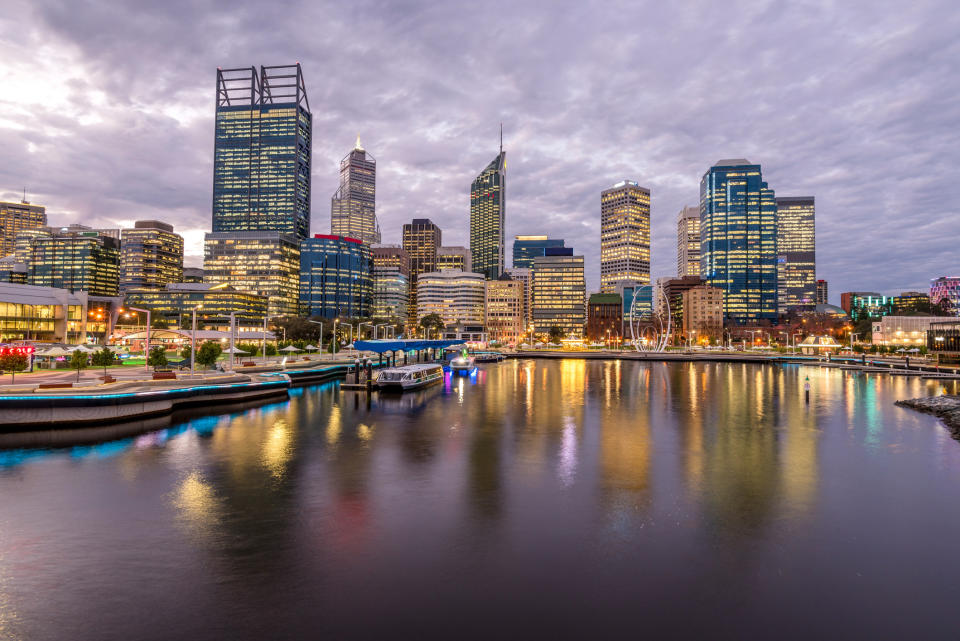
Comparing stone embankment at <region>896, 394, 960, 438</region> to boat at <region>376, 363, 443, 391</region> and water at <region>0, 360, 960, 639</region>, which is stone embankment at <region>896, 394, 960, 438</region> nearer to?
water at <region>0, 360, 960, 639</region>

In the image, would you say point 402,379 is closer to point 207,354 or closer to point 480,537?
point 207,354

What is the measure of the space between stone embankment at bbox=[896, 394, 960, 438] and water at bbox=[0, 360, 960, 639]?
8549 millimetres

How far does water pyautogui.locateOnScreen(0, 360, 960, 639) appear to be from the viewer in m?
12.0

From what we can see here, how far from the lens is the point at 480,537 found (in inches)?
663

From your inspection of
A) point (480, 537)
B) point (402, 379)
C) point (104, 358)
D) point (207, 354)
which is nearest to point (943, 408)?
point (480, 537)

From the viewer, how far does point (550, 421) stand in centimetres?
4144

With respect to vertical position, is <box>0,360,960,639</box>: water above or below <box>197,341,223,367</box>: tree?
below

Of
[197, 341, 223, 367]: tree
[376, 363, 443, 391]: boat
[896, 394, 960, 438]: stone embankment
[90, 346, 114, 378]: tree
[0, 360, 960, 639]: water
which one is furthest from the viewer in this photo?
[376, 363, 443, 391]: boat

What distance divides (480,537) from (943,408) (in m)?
52.7

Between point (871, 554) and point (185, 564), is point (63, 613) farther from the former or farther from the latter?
point (871, 554)

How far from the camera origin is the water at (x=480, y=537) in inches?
474

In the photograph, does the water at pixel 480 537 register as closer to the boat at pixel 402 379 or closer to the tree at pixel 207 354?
the tree at pixel 207 354

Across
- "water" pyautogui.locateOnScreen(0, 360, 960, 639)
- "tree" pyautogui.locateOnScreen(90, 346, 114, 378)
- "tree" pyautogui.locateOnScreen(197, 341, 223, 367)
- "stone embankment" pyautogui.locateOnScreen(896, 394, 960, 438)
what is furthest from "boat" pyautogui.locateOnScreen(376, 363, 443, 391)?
"stone embankment" pyautogui.locateOnScreen(896, 394, 960, 438)

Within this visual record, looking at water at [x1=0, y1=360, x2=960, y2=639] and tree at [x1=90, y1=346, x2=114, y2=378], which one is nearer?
water at [x1=0, y1=360, x2=960, y2=639]
